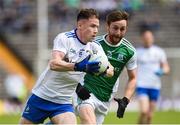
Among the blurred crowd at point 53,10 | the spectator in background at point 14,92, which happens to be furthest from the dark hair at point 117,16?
the blurred crowd at point 53,10

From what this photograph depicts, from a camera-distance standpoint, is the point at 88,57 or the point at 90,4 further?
the point at 90,4

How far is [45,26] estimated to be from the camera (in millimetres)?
30484

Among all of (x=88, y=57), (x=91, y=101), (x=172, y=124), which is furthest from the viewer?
(x=172, y=124)

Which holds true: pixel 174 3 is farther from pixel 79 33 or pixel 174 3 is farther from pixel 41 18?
pixel 79 33

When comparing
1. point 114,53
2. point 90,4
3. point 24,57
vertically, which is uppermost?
point 114,53

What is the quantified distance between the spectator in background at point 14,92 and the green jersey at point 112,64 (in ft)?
46.6

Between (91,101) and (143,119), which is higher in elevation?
(91,101)

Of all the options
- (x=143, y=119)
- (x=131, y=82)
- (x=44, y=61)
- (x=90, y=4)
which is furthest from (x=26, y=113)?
(x=90, y=4)

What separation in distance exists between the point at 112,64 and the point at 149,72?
6.83 metres

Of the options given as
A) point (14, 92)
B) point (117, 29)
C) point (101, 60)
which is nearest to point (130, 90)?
point (117, 29)

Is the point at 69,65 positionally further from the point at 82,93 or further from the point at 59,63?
the point at 82,93

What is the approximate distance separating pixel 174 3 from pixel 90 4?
3537mm

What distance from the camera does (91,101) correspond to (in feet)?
35.1

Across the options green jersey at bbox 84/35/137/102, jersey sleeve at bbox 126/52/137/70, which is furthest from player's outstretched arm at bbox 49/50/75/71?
jersey sleeve at bbox 126/52/137/70
